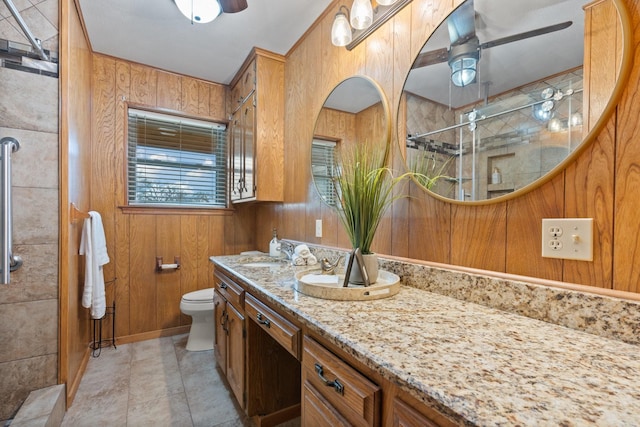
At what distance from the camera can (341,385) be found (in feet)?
2.48

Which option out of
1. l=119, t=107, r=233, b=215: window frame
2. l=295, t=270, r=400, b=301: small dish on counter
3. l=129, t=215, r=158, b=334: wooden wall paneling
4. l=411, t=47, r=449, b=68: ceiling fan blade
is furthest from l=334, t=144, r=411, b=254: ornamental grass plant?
l=129, t=215, r=158, b=334: wooden wall paneling

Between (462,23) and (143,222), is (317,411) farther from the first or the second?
(143,222)

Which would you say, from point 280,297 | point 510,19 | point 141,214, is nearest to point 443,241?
point 280,297

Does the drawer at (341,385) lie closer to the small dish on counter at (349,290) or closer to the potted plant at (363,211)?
the small dish on counter at (349,290)

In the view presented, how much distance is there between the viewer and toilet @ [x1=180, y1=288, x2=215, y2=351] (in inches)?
94.4

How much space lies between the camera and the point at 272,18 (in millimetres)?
1956

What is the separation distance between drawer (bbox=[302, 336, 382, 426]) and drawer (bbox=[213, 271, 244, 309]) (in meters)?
0.70

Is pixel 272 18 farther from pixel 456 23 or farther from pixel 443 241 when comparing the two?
pixel 443 241

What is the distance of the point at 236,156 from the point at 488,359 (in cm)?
262

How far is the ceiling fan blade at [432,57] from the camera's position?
3.90 ft

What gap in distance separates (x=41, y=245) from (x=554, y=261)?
89.5 inches

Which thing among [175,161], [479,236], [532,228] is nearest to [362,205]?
[479,236]

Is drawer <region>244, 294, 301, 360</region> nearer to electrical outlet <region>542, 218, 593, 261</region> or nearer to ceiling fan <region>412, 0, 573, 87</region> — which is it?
electrical outlet <region>542, 218, 593, 261</region>

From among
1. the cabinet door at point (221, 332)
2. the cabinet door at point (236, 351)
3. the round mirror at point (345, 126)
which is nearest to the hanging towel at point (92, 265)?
the cabinet door at point (221, 332)
